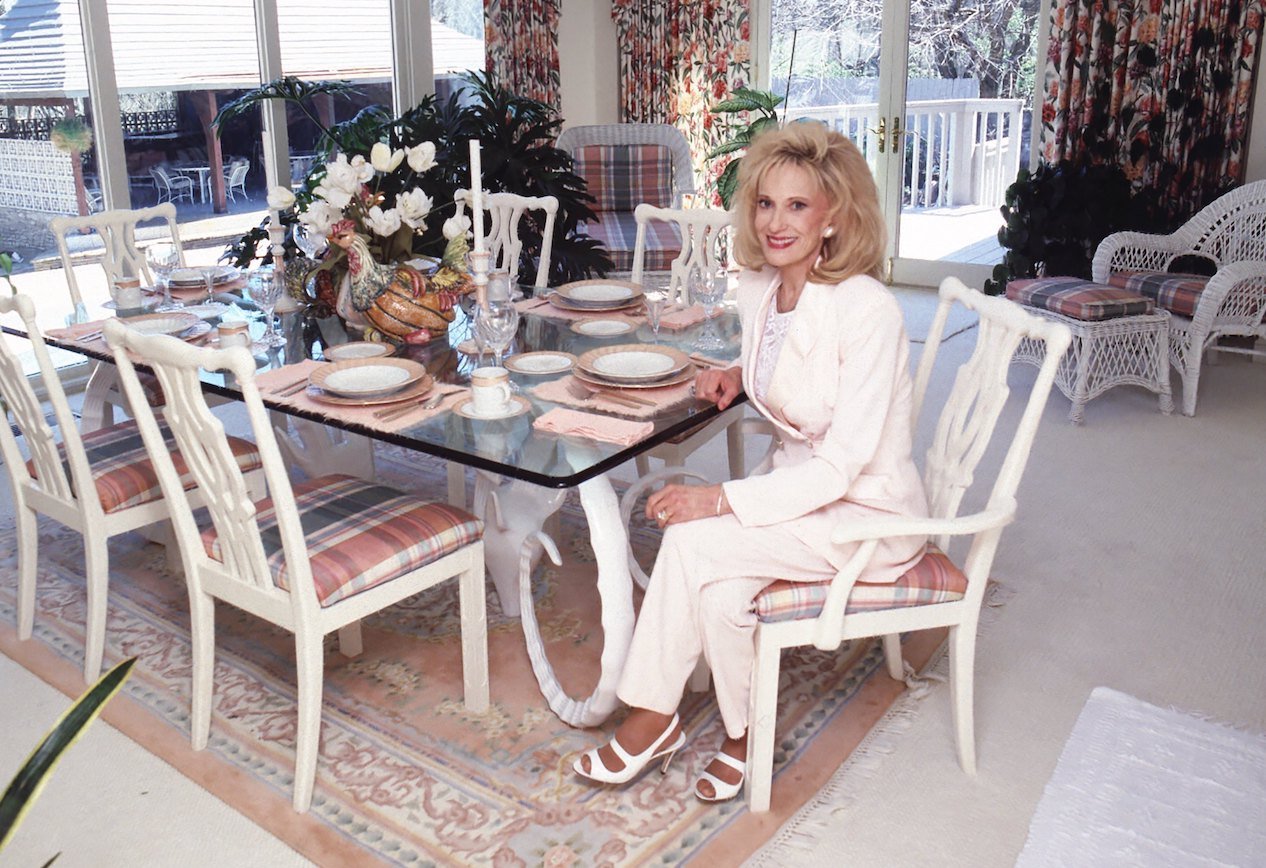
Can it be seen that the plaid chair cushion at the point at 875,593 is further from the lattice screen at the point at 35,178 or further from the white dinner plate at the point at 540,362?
the lattice screen at the point at 35,178

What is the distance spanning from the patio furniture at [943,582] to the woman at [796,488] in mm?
47

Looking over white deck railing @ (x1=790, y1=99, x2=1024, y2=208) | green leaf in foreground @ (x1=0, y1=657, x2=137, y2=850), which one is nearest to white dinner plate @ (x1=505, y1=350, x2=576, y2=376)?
green leaf in foreground @ (x1=0, y1=657, x2=137, y2=850)

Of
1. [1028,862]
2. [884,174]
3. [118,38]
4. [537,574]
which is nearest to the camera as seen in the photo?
[1028,862]

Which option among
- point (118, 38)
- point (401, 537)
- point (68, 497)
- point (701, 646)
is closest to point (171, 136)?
point (118, 38)

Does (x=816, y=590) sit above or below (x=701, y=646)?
above

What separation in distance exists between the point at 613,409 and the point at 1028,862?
1074 mm

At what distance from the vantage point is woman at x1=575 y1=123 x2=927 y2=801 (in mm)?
1968

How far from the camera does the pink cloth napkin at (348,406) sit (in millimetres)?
2088

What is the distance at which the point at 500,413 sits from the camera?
2113mm

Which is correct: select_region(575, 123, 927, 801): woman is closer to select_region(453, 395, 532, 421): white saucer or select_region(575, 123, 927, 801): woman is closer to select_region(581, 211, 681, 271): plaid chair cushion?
select_region(453, 395, 532, 421): white saucer

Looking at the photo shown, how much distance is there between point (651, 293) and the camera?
8.87 ft

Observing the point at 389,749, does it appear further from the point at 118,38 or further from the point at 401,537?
the point at 118,38

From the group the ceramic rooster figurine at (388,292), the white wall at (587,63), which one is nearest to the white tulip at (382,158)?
the ceramic rooster figurine at (388,292)

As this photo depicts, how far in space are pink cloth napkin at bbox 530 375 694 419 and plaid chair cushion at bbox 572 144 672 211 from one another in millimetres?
3665
